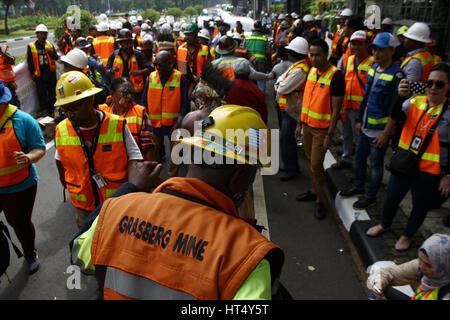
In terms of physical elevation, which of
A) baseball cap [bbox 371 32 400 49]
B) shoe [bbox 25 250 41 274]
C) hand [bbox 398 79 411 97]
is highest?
baseball cap [bbox 371 32 400 49]

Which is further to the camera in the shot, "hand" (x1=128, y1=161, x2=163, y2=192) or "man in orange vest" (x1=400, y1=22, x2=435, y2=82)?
"man in orange vest" (x1=400, y1=22, x2=435, y2=82)

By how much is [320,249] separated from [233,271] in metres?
3.15

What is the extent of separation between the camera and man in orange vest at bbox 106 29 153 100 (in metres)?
6.28

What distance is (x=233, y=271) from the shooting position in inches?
Result: 45.0

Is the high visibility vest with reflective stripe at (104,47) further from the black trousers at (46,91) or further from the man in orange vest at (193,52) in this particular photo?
the man in orange vest at (193,52)

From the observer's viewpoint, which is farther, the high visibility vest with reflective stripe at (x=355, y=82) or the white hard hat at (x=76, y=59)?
the high visibility vest with reflective stripe at (x=355, y=82)

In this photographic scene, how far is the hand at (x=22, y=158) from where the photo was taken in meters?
3.17

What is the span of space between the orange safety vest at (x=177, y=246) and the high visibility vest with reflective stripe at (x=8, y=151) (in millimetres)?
2333

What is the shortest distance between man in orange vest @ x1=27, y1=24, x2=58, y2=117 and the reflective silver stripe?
28.7ft

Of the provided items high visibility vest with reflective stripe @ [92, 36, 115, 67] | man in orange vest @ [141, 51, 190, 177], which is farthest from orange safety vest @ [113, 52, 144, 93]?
high visibility vest with reflective stripe @ [92, 36, 115, 67]

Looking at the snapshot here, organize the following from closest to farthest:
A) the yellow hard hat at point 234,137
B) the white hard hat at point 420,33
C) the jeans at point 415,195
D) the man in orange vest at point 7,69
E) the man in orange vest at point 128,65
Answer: the yellow hard hat at point 234,137 → the jeans at point 415,195 → the white hard hat at point 420,33 → the man in orange vest at point 128,65 → the man in orange vest at point 7,69

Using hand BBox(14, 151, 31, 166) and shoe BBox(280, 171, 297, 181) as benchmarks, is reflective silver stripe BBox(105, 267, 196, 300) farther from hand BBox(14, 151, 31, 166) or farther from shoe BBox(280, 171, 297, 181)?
shoe BBox(280, 171, 297, 181)

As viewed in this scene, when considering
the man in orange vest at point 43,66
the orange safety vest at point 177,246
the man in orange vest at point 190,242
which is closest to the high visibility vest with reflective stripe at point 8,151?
the man in orange vest at point 190,242
